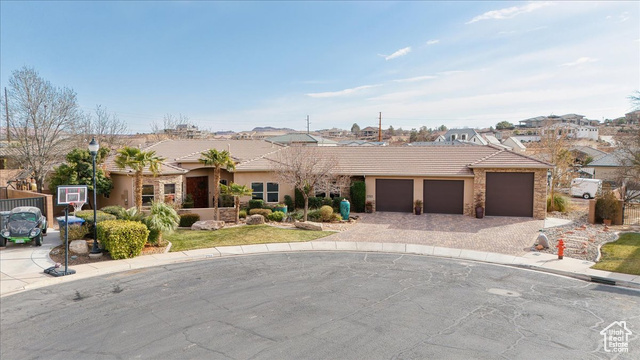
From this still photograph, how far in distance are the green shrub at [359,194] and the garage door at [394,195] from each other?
40.8 inches

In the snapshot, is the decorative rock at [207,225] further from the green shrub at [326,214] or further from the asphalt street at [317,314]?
the asphalt street at [317,314]

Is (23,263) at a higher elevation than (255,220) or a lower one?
lower

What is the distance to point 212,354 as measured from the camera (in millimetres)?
8516

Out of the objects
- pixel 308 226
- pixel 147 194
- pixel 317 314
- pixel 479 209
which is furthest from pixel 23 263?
pixel 479 209

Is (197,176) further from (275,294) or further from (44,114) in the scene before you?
(275,294)

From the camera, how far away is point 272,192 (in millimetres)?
28734

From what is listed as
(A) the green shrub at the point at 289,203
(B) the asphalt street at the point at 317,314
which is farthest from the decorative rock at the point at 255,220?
(B) the asphalt street at the point at 317,314

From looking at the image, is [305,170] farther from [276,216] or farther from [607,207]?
[607,207]

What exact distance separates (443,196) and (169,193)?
1801cm

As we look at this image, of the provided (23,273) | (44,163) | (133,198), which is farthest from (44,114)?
(23,273)

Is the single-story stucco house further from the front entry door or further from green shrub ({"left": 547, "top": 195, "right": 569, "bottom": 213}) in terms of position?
green shrub ({"left": 547, "top": 195, "right": 569, "bottom": 213})

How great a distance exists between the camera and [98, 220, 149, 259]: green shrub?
1598 centimetres

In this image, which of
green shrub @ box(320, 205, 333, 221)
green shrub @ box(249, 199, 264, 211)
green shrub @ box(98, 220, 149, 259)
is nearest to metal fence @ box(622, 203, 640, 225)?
green shrub @ box(320, 205, 333, 221)

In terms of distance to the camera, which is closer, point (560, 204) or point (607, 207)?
point (607, 207)
